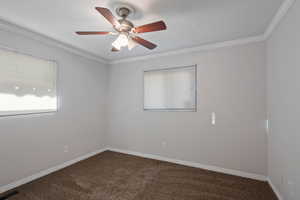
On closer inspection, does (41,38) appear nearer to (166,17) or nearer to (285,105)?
(166,17)

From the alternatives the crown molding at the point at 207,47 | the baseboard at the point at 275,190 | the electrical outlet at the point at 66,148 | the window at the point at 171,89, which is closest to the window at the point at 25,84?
the electrical outlet at the point at 66,148

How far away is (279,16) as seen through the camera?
170cm

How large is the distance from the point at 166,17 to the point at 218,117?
1.98m

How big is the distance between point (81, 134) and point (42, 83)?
133 cm

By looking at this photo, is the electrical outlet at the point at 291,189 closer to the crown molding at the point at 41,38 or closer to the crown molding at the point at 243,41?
the crown molding at the point at 243,41

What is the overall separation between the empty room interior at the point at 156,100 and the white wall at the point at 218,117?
19 mm

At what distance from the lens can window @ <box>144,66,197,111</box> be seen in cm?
283

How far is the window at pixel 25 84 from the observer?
1.96m

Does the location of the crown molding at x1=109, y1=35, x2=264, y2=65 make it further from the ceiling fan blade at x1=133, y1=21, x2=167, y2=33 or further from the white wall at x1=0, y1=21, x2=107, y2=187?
the ceiling fan blade at x1=133, y1=21, x2=167, y2=33

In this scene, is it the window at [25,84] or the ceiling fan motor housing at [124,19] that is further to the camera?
the window at [25,84]

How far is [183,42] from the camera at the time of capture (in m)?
2.55

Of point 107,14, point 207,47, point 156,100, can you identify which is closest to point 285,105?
point 207,47

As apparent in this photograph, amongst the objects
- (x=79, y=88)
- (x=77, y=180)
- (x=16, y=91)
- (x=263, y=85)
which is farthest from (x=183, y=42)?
(x=77, y=180)

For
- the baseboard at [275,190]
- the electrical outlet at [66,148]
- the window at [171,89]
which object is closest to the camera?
the baseboard at [275,190]
